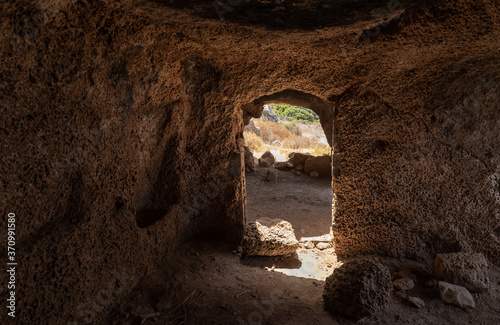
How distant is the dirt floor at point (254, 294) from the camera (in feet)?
7.45

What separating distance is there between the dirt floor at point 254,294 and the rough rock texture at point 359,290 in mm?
75

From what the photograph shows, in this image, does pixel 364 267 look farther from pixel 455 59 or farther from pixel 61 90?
pixel 61 90

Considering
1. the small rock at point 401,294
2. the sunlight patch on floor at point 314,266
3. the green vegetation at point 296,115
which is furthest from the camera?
the green vegetation at point 296,115

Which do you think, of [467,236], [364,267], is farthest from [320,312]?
[467,236]

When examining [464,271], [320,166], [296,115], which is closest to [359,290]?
[464,271]

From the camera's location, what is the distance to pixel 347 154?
3221 mm

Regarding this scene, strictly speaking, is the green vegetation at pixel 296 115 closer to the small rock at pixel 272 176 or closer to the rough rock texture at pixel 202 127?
the small rock at pixel 272 176

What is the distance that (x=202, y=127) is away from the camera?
3229 mm

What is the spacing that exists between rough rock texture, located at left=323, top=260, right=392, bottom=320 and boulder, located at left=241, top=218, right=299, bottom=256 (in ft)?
3.18

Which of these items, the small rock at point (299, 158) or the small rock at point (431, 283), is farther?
the small rock at point (299, 158)

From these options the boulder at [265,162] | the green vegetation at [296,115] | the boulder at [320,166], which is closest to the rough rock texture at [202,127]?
the boulder at [320,166]

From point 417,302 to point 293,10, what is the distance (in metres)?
2.33

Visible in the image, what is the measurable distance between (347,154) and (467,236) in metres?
1.37

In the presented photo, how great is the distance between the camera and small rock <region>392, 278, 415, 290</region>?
2.70 metres
